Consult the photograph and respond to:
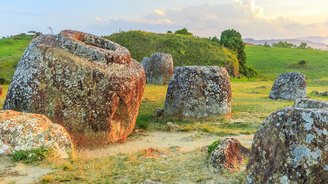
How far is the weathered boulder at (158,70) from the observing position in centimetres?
3509

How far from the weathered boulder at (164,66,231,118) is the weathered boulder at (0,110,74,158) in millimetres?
7367

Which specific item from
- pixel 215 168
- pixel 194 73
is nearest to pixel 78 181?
pixel 215 168

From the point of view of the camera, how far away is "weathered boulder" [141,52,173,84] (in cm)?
3509

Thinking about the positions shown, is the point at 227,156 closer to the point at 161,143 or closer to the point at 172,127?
the point at 161,143

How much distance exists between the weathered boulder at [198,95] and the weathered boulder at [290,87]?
7656 mm

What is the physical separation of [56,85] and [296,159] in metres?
8.10

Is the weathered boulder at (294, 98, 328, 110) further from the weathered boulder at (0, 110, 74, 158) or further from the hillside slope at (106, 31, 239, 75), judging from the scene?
the hillside slope at (106, 31, 239, 75)

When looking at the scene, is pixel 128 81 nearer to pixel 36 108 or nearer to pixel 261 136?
pixel 36 108

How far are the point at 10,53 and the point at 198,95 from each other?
3684 centimetres

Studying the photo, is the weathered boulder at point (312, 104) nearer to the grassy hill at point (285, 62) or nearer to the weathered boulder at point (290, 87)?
the weathered boulder at point (290, 87)

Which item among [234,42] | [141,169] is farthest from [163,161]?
[234,42]

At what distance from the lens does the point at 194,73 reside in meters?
18.7

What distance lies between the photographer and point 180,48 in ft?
162

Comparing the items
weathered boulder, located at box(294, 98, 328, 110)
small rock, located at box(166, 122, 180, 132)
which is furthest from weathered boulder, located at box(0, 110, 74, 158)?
weathered boulder, located at box(294, 98, 328, 110)
